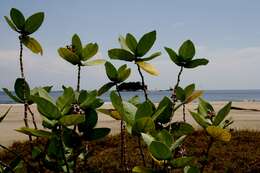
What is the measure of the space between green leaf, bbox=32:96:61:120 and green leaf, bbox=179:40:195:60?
523 mm

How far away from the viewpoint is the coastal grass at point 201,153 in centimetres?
745

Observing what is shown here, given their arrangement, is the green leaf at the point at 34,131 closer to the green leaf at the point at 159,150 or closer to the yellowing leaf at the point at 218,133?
the green leaf at the point at 159,150

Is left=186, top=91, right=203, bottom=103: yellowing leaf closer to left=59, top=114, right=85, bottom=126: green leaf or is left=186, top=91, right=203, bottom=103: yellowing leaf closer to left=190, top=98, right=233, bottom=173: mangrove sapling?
left=190, top=98, right=233, bottom=173: mangrove sapling

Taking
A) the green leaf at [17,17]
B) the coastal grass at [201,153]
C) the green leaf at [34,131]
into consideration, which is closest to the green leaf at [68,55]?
the green leaf at [17,17]

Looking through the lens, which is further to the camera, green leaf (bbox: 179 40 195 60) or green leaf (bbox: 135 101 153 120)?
green leaf (bbox: 179 40 195 60)

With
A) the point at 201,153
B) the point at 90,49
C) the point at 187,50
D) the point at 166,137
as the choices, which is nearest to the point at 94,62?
the point at 90,49

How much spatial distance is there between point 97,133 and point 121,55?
29 centimetres

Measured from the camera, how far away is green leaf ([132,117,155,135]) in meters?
1.08

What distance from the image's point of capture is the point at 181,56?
1.39 m

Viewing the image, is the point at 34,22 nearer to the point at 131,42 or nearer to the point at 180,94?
the point at 131,42

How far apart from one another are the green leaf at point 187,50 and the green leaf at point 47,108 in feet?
1.72

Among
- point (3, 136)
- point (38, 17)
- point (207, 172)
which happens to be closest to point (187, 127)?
point (38, 17)

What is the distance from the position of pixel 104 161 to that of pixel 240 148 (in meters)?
3.19

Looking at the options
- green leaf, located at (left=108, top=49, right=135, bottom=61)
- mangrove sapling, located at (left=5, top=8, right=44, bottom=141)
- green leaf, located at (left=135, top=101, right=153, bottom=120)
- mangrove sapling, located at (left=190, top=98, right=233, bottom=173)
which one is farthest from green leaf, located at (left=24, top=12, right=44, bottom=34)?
mangrove sapling, located at (left=190, top=98, right=233, bottom=173)
